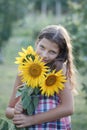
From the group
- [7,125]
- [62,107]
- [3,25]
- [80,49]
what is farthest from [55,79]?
[3,25]

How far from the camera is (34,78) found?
316 cm

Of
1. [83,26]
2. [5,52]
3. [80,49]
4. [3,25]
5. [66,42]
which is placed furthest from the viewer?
[5,52]

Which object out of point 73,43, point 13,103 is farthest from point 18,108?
point 73,43

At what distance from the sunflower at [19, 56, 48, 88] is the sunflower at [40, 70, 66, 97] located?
1.6 inches

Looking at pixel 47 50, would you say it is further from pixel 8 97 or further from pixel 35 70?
pixel 8 97

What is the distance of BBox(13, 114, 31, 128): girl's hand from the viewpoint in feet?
10.8

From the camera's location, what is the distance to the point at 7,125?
11.4ft

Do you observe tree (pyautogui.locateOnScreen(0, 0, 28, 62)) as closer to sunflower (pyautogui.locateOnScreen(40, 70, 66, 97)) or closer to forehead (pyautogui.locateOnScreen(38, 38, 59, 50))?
forehead (pyautogui.locateOnScreen(38, 38, 59, 50))

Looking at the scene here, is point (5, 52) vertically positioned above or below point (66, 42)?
above

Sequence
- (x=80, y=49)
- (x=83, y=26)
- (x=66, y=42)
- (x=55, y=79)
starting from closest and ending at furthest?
(x=55, y=79), (x=66, y=42), (x=80, y=49), (x=83, y=26)

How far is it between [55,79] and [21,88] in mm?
248

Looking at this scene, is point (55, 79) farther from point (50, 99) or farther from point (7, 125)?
point (7, 125)

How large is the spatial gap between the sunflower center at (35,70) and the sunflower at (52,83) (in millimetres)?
65

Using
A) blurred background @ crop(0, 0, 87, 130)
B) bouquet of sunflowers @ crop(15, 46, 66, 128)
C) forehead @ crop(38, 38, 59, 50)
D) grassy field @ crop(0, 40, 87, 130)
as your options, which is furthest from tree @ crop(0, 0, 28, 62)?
bouquet of sunflowers @ crop(15, 46, 66, 128)
